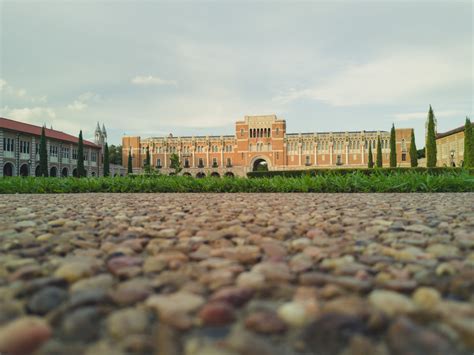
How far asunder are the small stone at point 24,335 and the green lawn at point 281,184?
8.11 meters

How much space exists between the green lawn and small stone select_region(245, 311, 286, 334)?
789cm

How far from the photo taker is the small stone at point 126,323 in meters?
0.89

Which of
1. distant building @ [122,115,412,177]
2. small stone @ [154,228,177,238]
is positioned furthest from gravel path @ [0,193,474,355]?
distant building @ [122,115,412,177]

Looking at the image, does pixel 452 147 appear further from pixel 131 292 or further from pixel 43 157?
pixel 43 157

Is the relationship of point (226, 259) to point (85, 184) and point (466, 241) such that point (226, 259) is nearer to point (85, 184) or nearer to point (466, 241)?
point (466, 241)

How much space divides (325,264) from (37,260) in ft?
4.82

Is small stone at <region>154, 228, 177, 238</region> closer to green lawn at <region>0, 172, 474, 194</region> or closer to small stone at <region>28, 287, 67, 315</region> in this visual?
small stone at <region>28, 287, 67, 315</region>

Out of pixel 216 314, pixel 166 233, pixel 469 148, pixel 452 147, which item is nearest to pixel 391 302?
pixel 216 314

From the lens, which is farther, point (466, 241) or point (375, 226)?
point (375, 226)

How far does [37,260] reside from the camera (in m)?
→ 1.59

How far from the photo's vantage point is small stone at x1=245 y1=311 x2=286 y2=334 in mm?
907

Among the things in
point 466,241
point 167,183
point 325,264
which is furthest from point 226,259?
point 167,183

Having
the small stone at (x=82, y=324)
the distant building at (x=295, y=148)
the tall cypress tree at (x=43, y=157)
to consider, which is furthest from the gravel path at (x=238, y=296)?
the distant building at (x=295, y=148)

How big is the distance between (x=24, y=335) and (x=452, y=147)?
54.6 metres
